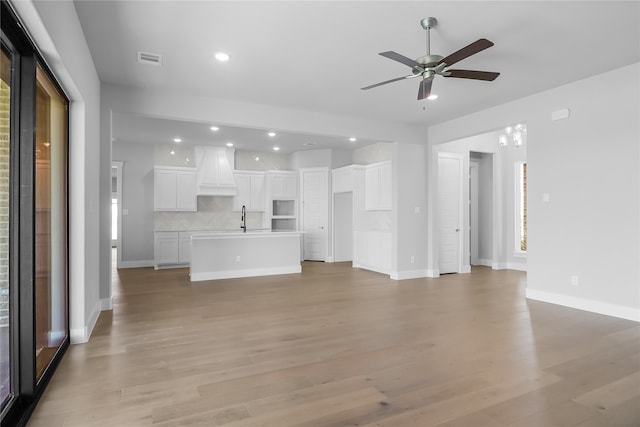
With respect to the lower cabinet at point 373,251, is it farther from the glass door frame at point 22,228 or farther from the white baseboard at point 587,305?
the glass door frame at point 22,228

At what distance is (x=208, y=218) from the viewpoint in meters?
8.88

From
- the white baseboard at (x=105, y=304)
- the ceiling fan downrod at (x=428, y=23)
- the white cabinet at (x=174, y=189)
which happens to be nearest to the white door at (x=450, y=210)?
the ceiling fan downrod at (x=428, y=23)

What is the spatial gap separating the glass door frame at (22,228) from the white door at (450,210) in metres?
6.38

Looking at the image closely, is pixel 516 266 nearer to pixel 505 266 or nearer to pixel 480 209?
pixel 505 266

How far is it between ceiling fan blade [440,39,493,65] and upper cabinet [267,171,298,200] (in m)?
6.40

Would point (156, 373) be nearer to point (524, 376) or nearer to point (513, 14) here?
point (524, 376)

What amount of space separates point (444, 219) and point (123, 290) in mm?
5788

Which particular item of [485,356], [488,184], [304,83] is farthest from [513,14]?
[488,184]

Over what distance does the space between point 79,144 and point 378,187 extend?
219 inches

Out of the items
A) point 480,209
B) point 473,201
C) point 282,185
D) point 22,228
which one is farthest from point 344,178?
point 22,228

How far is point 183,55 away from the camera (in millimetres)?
3680

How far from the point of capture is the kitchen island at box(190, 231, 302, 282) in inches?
256

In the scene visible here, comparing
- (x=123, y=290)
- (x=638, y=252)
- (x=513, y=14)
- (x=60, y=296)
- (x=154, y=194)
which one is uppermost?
(x=513, y=14)

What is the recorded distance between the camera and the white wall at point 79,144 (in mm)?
2234
